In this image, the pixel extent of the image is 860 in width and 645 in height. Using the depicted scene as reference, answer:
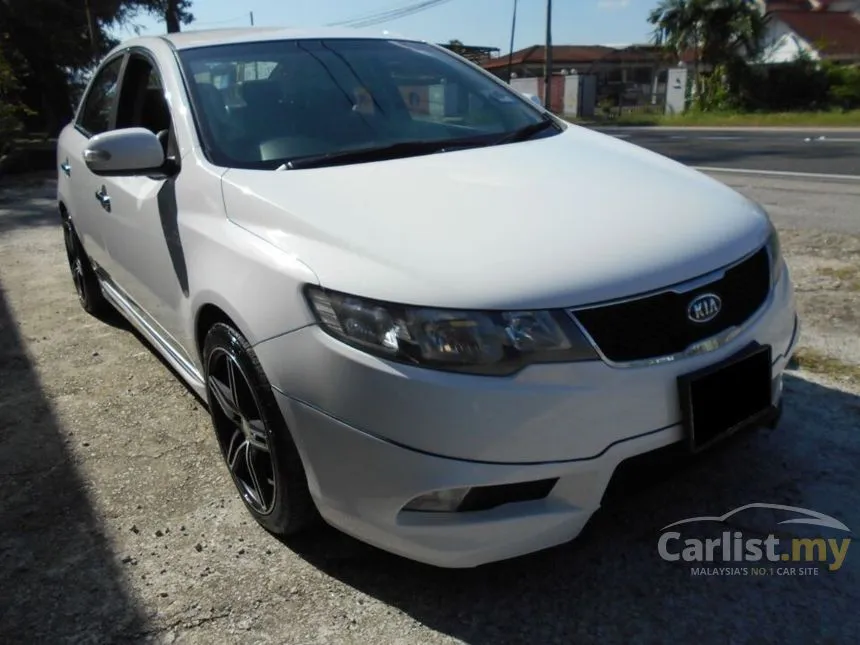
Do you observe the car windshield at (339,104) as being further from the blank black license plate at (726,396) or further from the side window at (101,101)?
the blank black license plate at (726,396)

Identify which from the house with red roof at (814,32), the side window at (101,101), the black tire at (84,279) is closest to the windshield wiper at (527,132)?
the side window at (101,101)

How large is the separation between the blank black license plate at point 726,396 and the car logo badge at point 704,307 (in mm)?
126

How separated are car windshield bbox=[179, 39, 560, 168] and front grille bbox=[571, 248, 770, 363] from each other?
1.15 metres

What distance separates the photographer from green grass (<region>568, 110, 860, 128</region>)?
2243 cm

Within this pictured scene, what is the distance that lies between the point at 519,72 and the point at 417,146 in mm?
53163

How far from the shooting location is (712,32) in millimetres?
31578

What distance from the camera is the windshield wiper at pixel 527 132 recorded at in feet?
9.73

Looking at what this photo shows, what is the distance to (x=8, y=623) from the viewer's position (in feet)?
7.18

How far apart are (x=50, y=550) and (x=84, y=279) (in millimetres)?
2603

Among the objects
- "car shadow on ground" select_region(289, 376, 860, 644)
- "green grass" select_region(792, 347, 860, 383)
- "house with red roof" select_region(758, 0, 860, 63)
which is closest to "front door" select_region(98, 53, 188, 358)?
"car shadow on ground" select_region(289, 376, 860, 644)

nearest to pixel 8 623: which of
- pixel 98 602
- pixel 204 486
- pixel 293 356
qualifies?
pixel 98 602

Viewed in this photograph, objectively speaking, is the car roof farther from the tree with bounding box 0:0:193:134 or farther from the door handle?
the tree with bounding box 0:0:193:134

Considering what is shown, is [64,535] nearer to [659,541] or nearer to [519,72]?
[659,541]

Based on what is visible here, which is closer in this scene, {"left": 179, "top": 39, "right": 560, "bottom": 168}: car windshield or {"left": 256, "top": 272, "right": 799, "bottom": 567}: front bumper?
{"left": 256, "top": 272, "right": 799, "bottom": 567}: front bumper
